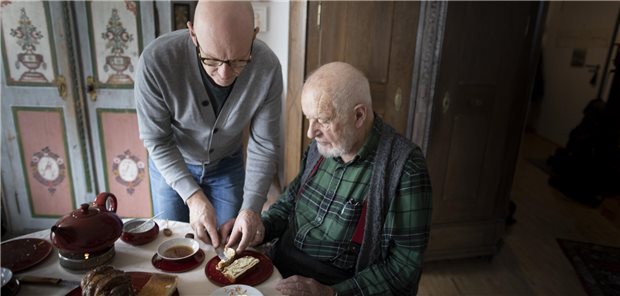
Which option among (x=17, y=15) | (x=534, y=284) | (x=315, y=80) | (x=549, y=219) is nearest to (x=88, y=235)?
(x=315, y=80)

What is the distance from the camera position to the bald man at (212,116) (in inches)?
45.9

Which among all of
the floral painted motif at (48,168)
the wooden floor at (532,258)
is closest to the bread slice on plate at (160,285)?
the wooden floor at (532,258)

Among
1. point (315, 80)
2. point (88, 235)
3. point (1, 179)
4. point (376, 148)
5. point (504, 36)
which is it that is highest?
point (504, 36)

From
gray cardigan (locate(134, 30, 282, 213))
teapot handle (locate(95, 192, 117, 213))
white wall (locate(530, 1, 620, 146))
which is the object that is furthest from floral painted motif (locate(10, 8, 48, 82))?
white wall (locate(530, 1, 620, 146))

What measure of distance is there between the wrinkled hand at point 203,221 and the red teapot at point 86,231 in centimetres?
24

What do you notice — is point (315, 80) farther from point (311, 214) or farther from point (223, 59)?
point (311, 214)

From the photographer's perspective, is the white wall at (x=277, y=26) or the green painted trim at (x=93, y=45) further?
the white wall at (x=277, y=26)

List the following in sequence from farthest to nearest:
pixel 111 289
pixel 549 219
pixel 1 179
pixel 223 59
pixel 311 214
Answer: pixel 549 219, pixel 1 179, pixel 311 214, pixel 223 59, pixel 111 289

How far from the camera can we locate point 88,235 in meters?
0.97

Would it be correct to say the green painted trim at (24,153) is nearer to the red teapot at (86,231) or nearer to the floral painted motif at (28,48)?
the floral painted motif at (28,48)

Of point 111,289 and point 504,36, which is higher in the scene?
point 504,36

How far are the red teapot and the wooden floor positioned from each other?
182 cm

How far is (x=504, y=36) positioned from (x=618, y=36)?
3.36 metres

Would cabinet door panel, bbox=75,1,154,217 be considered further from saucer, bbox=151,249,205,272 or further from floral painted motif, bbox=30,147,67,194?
saucer, bbox=151,249,205,272
